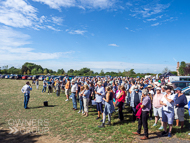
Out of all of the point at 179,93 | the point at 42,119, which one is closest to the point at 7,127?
the point at 42,119

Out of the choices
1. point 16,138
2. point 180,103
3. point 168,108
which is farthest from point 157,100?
point 16,138

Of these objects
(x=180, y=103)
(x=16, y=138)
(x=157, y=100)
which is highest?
(x=157, y=100)

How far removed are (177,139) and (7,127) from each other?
302 inches

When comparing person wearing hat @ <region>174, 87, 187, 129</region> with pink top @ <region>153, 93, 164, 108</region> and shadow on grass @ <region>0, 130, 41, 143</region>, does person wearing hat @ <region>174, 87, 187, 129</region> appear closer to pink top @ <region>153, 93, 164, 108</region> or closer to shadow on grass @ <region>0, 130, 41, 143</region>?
pink top @ <region>153, 93, 164, 108</region>

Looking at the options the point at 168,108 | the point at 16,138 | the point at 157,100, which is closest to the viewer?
the point at 168,108

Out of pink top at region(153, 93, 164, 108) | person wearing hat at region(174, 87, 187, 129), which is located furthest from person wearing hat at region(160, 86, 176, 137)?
person wearing hat at region(174, 87, 187, 129)

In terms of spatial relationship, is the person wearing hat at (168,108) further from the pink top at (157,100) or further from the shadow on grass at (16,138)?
the shadow on grass at (16,138)
